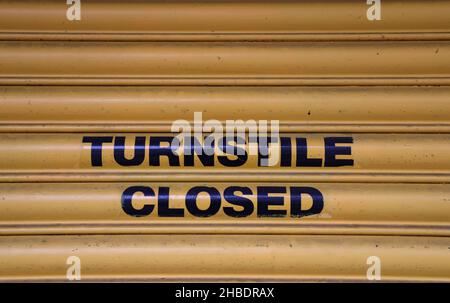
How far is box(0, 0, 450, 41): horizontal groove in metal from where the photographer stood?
1.83m

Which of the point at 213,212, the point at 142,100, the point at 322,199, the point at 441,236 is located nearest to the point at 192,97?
the point at 142,100

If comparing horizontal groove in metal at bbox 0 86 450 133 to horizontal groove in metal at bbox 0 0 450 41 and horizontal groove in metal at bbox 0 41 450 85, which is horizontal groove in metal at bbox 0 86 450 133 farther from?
horizontal groove in metal at bbox 0 0 450 41

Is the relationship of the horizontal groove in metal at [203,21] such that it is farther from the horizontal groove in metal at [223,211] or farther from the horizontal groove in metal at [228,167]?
the horizontal groove in metal at [223,211]

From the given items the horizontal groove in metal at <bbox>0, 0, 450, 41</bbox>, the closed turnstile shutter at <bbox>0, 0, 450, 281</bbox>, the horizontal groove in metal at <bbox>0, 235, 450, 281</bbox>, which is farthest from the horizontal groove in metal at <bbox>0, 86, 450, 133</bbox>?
the horizontal groove in metal at <bbox>0, 235, 450, 281</bbox>

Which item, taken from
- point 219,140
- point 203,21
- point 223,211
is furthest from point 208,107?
point 223,211

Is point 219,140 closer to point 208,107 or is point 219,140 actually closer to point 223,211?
point 208,107

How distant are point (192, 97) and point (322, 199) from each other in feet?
2.93

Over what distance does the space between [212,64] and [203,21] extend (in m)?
0.24

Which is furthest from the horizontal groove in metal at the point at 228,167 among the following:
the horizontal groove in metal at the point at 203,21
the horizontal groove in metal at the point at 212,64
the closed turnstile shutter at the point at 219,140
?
the horizontal groove in metal at the point at 203,21

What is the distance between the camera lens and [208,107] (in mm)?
1848

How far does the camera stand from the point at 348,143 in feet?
5.99

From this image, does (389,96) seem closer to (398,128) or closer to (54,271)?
(398,128)

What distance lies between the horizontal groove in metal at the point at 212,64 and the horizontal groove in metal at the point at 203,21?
47 millimetres

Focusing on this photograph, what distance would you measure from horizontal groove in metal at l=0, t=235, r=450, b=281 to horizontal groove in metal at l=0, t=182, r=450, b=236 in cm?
5
